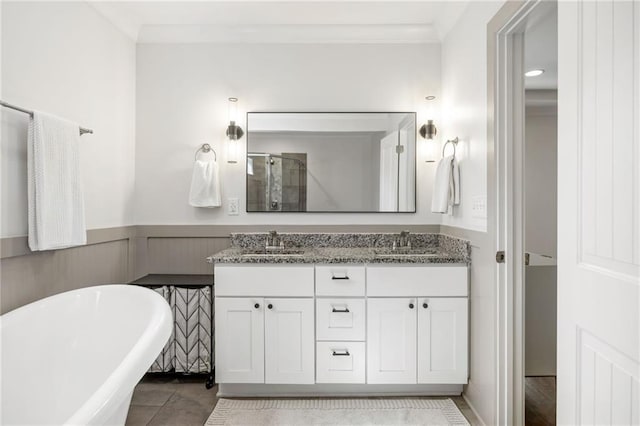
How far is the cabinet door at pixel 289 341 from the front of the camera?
2.11 m

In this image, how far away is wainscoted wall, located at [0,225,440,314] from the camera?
165cm

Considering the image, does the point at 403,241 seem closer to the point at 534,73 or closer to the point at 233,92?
the point at 233,92

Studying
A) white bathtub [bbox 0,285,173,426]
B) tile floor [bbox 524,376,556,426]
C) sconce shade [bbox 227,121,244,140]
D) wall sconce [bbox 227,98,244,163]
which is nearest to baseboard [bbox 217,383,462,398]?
tile floor [bbox 524,376,556,426]

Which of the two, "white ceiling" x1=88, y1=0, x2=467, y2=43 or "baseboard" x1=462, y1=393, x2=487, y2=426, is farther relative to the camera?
"white ceiling" x1=88, y1=0, x2=467, y2=43

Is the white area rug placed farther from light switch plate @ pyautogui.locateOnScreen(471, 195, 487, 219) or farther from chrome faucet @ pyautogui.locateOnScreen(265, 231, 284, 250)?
light switch plate @ pyautogui.locateOnScreen(471, 195, 487, 219)

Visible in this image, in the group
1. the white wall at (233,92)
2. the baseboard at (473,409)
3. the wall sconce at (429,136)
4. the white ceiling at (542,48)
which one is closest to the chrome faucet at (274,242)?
the white wall at (233,92)

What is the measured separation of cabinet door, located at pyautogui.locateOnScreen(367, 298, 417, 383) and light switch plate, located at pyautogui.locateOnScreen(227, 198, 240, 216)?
119 centimetres

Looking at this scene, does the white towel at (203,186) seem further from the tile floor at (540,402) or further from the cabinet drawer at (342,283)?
the tile floor at (540,402)

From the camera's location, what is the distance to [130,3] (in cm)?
231

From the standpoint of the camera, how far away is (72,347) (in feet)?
5.26

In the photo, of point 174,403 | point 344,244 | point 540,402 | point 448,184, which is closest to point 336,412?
point 174,403

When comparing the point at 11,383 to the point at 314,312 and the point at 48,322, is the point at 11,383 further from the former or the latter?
the point at 314,312
